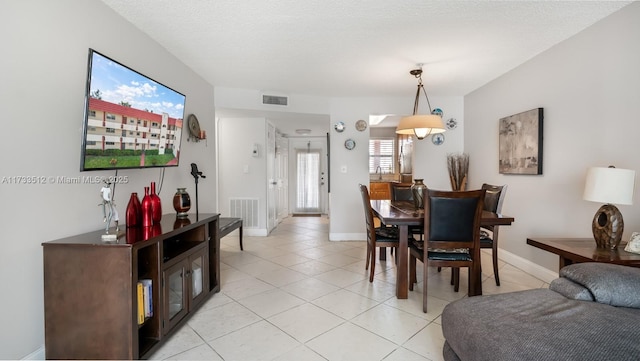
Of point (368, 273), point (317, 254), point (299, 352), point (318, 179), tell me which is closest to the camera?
point (299, 352)

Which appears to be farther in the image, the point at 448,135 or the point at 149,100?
the point at 448,135

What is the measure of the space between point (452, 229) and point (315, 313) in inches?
50.7

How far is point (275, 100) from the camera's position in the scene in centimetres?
431

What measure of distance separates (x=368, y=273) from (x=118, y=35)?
318 cm

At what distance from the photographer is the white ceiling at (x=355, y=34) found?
6.98 ft

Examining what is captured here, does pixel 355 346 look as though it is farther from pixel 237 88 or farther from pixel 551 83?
pixel 237 88

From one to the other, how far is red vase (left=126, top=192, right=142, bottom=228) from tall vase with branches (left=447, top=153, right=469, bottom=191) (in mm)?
4233

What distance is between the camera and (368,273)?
3.18 metres

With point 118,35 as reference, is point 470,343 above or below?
below

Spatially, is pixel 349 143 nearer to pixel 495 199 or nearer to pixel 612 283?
pixel 495 199

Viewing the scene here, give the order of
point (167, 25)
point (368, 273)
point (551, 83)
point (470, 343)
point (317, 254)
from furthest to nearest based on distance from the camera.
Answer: point (317, 254)
point (368, 273)
point (551, 83)
point (167, 25)
point (470, 343)

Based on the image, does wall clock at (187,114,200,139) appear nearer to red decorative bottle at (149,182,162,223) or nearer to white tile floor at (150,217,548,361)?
red decorative bottle at (149,182,162,223)

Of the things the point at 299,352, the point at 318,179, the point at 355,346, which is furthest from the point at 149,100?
the point at 318,179

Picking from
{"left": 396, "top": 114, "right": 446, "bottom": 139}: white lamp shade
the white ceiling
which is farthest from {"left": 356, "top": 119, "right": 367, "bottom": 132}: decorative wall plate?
{"left": 396, "top": 114, "right": 446, "bottom": 139}: white lamp shade
